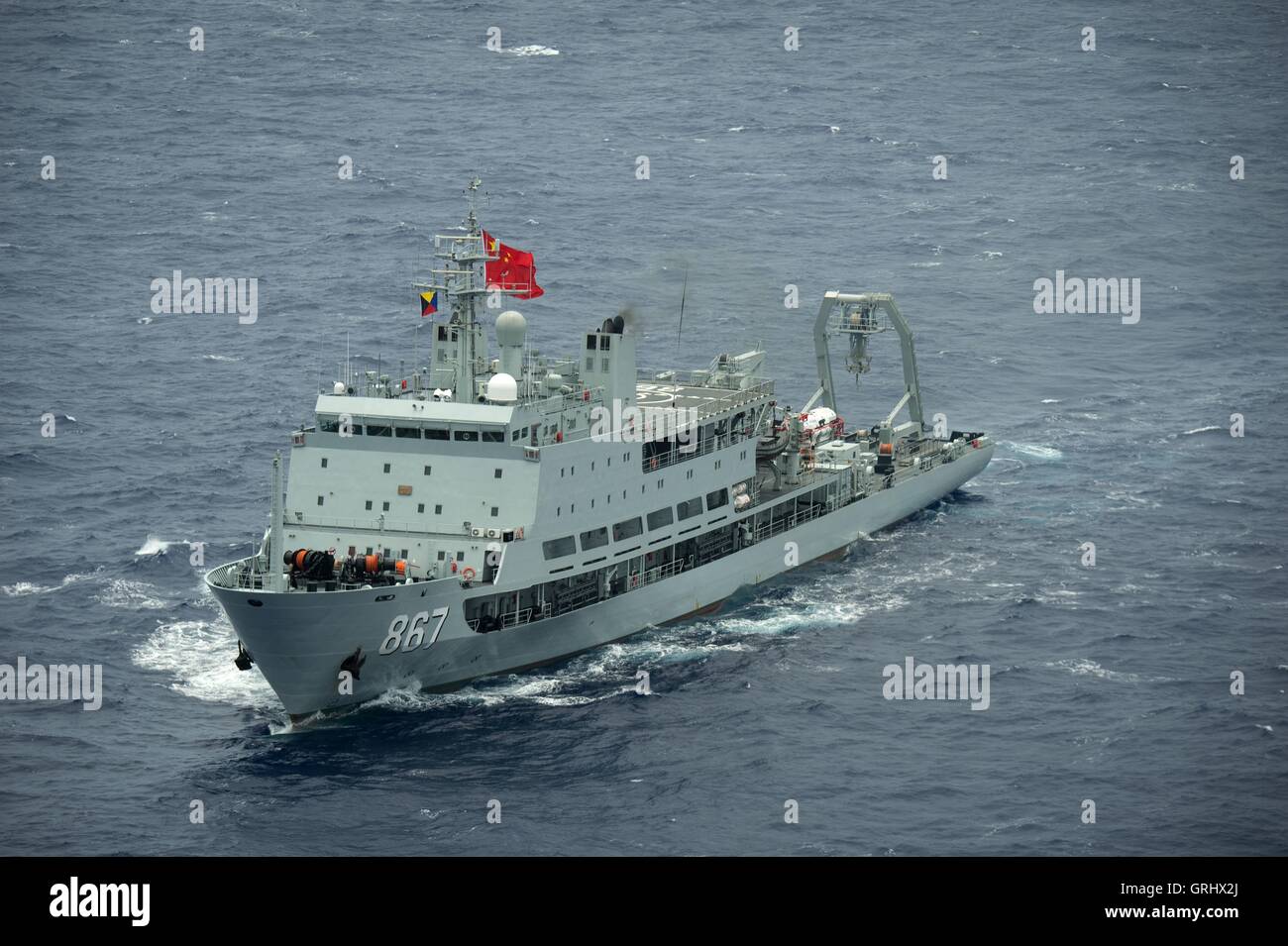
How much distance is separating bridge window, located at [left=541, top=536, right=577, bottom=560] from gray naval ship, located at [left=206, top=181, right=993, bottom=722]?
0.26 feet

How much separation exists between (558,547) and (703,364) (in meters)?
29.7

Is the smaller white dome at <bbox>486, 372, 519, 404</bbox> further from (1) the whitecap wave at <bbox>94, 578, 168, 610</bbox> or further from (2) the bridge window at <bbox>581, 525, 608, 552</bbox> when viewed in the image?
(1) the whitecap wave at <bbox>94, 578, 168, 610</bbox>

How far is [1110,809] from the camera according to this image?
198 feet

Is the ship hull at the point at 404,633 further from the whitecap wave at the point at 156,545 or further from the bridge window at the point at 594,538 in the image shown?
the whitecap wave at the point at 156,545

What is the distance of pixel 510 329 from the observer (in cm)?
7400

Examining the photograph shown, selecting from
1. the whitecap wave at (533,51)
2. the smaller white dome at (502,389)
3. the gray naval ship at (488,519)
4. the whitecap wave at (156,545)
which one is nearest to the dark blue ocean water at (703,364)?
the whitecap wave at (156,545)

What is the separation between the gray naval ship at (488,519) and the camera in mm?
66875

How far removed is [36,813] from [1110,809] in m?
32.2

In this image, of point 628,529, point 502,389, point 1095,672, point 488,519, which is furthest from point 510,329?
point 1095,672

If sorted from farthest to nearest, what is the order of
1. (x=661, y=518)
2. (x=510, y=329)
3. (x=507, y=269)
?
1. (x=661, y=518)
2. (x=507, y=269)
3. (x=510, y=329)

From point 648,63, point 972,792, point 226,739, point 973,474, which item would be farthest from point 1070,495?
point 648,63

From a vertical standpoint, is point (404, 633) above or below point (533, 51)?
below

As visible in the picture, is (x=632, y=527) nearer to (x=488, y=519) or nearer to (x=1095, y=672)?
(x=488, y=519)
